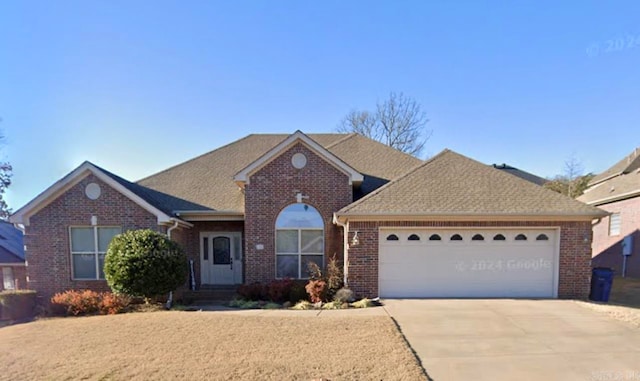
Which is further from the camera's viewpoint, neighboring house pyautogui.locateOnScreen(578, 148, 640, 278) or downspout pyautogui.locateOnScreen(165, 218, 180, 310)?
neighboring house pyautogui.locateOnScreen(578, 148, 640, 278)

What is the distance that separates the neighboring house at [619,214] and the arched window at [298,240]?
1244 cm

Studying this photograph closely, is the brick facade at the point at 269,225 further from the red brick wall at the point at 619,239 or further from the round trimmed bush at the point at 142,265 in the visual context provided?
the red brick wall at the point at 619,239

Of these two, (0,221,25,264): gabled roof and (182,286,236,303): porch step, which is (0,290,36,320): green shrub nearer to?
(182,286,236,303): porch step

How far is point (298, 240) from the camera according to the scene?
36.0 feet

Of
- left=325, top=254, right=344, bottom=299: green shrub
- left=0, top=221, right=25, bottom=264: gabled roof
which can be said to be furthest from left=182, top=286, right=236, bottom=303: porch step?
left=0, top=221, right=25, bottom=264: gabled roof

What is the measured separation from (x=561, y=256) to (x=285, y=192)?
9189mm

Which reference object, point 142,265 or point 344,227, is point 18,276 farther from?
point 344,227

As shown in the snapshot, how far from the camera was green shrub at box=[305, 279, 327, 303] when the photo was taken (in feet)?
30.9

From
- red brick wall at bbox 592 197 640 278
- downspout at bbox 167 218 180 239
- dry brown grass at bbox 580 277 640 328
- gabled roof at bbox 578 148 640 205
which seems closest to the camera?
dry brown grass at bbox 580 277 640 328

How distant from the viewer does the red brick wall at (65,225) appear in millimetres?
10133

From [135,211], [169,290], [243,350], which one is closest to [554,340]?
[243,350]

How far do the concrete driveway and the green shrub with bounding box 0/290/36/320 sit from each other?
11285 mm

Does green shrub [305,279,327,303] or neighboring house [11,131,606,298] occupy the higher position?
neighboring house [11,131,606,298]

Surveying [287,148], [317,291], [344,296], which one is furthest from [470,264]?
[287,148]
